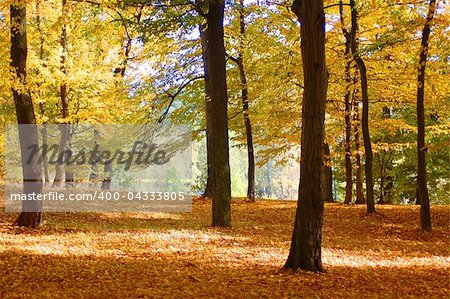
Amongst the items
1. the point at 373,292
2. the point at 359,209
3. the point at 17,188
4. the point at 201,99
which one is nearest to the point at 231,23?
the point at 201,99

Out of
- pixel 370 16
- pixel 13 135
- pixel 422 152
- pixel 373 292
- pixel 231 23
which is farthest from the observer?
pixel 13 135

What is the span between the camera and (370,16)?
17703 millimetres

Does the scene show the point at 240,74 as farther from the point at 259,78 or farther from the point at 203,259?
the point at 203,259

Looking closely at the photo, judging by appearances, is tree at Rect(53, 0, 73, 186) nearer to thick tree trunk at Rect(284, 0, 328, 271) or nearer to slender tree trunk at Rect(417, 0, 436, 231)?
slender tree trunk at Rect(417, 0, 436, 231)

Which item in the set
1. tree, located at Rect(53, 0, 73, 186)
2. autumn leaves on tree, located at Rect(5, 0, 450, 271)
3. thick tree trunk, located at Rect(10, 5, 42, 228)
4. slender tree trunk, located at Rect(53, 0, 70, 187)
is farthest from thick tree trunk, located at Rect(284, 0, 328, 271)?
slender tree trunk, located at Rect(53, 0, 70, 187)

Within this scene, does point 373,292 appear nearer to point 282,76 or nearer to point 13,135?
point 282,76

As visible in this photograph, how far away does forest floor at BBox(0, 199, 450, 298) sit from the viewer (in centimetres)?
697

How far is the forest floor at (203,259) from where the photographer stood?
697 centimetres

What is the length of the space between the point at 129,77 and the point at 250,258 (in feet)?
57.6

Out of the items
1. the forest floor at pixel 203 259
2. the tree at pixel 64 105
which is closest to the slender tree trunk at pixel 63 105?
the tree at pixel 64 105

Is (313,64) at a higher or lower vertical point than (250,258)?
higher

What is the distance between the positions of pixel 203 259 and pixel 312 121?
11.5 feet

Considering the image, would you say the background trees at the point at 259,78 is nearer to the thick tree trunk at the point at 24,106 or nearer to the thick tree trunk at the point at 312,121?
the thick tree trunk at the point at 24,106

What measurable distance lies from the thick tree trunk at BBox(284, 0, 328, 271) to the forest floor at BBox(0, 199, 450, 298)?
0.90 metres
